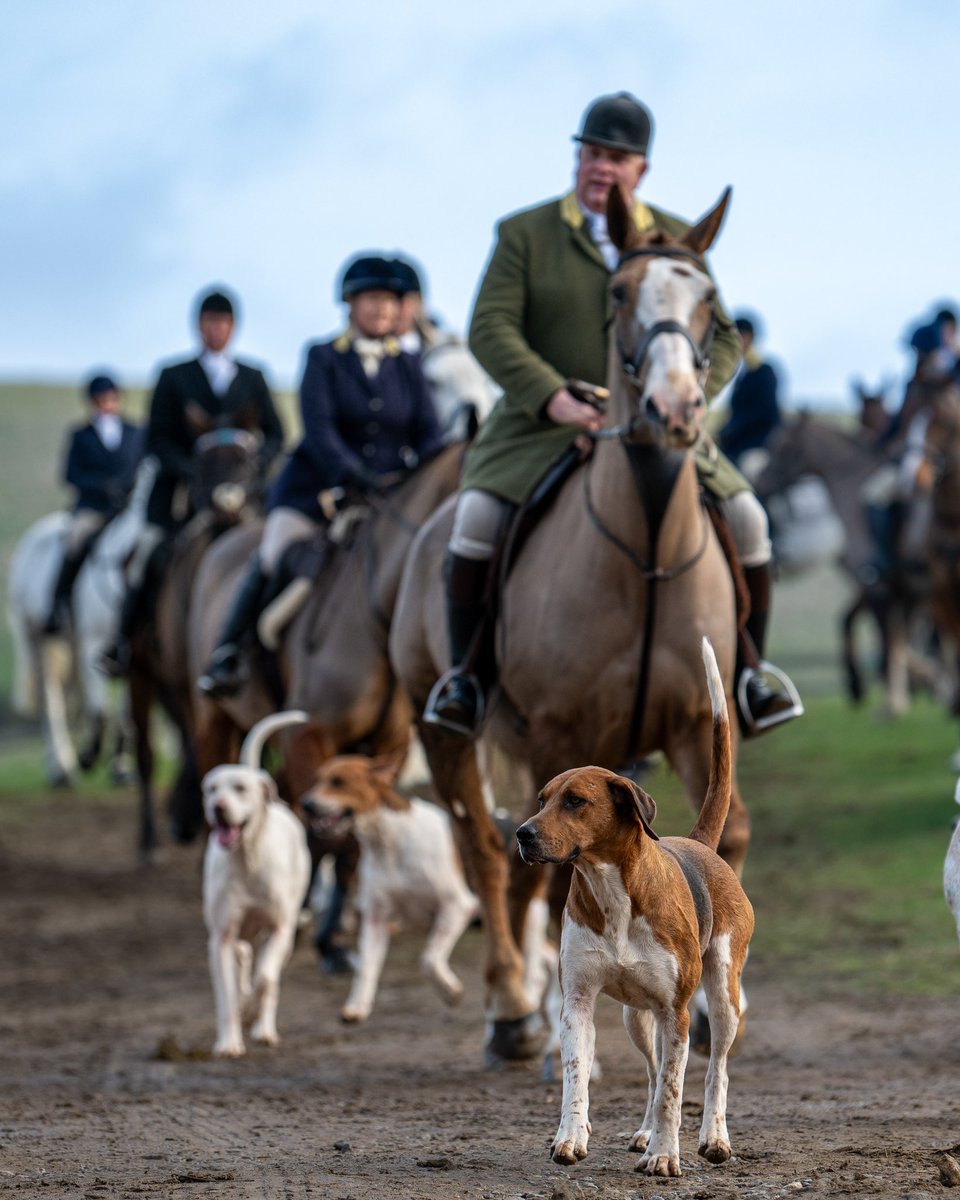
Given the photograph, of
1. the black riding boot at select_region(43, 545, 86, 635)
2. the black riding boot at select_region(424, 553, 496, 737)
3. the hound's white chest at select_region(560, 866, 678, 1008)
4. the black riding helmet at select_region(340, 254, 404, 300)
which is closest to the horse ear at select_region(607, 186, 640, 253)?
the black riding boot at select_region(424, 553, 496, 737)

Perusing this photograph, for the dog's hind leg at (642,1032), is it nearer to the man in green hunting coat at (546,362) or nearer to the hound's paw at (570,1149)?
the hound's paw at (570,1149)

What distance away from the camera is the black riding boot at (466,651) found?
741cm

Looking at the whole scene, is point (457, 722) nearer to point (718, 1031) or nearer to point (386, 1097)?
point (386, 1097)

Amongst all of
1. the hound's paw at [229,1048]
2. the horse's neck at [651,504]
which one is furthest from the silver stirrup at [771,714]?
the hound's paw at [229,1048]

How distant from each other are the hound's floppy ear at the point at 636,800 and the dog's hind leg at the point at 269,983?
418cm

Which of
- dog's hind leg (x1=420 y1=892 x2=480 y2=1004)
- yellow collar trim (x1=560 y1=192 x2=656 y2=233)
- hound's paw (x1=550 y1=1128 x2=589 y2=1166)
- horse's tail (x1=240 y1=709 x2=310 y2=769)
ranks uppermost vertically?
yellow collar trim (x1=560 y1=192 x2=656 y2=233)

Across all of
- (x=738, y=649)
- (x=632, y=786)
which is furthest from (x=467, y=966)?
(x=632, y=786)

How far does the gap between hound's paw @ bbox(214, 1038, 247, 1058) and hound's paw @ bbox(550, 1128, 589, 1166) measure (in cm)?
367

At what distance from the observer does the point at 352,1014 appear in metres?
8.77

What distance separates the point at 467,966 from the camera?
422 inches

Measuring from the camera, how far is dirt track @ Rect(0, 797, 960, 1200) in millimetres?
4840

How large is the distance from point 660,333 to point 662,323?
5 cm

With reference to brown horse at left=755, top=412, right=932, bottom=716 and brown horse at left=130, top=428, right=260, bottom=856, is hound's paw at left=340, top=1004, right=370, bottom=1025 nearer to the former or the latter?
brown horse at left=130, top=428, right=260, bottom=856

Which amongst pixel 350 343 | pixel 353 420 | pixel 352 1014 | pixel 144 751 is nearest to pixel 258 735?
pixel 352 1014
